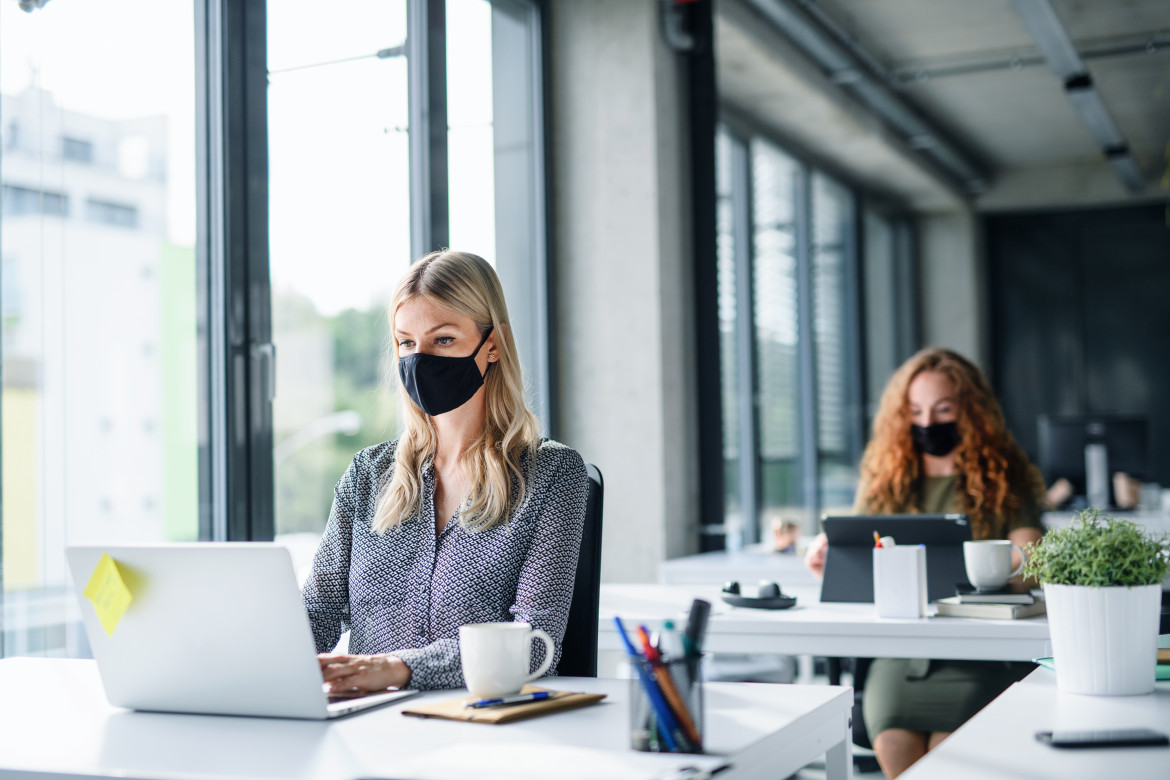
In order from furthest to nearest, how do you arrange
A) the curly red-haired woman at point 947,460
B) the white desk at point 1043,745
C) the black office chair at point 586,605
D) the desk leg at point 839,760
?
the curly red-haired woman at point 947,460 → the black office chair at point 586,605 → the desk leg at point 839,760 → the white desk at point 1043,745

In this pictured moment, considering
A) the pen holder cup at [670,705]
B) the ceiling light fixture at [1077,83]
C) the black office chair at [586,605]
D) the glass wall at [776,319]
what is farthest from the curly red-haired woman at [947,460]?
the glass wall at [776,319]

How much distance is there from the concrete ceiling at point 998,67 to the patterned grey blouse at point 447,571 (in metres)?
3.52

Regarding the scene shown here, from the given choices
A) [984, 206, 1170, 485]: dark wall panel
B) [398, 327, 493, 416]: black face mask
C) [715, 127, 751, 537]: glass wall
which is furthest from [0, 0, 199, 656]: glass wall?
[984, 206, 1170, 485]: dark wall panel

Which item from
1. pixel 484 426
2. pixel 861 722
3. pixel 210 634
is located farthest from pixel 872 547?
pixel 210 634

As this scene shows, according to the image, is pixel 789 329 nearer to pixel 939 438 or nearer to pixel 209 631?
pixel 939 438

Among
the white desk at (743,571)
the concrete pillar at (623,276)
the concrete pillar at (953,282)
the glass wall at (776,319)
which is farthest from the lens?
the concrete pillar at (953,282)

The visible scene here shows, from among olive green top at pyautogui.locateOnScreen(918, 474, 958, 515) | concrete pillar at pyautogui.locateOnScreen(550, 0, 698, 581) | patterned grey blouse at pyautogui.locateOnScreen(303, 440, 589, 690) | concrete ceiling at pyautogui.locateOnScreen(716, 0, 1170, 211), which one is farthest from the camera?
concrete ceiling at pyautogui.locateOnScreen(716, 0, 1170, 211)

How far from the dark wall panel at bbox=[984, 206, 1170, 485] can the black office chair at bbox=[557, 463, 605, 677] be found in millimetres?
7988

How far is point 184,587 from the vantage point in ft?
4.76

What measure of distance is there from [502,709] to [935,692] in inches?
53.1

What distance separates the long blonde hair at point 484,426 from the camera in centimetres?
189

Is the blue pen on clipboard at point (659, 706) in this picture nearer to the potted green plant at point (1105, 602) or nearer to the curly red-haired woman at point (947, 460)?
the potted green plant at point (1105, 602)

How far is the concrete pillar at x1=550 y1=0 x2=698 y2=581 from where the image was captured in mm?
4328

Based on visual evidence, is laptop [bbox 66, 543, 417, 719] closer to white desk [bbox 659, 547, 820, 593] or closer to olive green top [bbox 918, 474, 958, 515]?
olive green top [bbox 918, 474, 958, 515]
